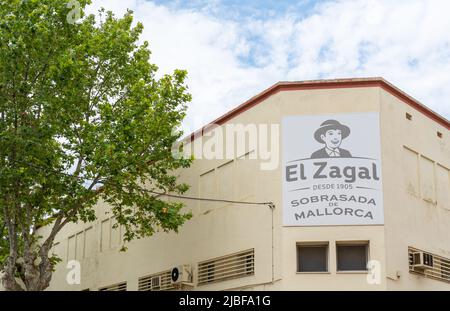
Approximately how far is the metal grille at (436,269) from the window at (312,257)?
95.1 inches

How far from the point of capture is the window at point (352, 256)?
20656 mm

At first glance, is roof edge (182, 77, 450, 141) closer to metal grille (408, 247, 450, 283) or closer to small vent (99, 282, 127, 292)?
metal grille (408, 247, 450, 283)

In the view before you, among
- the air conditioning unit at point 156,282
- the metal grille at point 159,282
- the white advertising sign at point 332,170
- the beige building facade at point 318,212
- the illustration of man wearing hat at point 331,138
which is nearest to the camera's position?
the beige building facade at point 318,212

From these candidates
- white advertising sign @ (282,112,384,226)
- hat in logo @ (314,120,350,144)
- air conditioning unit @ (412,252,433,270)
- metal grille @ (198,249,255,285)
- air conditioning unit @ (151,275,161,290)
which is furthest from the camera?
air conditioning unit @ (151,275,161,290)

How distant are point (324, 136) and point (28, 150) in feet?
27.8

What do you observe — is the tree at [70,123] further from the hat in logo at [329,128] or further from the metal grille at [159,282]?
the hat in logo at [329,128]

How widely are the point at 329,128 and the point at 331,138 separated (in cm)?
31

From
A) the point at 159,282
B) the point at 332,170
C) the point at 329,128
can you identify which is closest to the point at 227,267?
the point at 159,282

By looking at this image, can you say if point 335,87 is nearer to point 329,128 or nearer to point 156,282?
point 329,128

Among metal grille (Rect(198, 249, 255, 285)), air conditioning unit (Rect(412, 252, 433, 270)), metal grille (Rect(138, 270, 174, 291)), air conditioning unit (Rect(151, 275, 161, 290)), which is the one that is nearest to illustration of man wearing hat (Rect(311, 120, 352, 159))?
air conditioning unit (Rect(412, 252, 433, 270))

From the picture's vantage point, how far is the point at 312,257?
69.1 ft

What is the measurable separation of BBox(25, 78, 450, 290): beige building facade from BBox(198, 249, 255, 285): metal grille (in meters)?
0.04

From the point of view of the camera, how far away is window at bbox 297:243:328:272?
2091cm

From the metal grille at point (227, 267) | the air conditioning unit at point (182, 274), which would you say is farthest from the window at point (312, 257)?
the air conditioning unit at point (182, 274)
